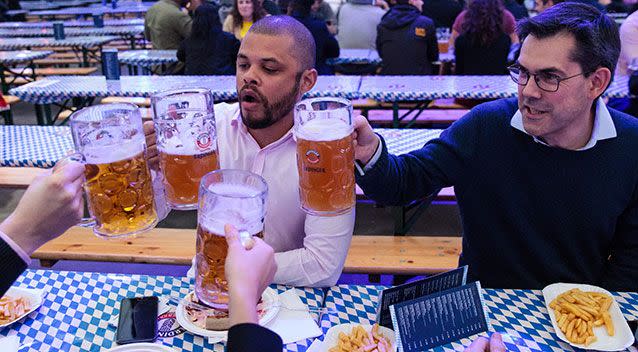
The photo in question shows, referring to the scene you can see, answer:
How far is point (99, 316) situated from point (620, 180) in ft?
5.36

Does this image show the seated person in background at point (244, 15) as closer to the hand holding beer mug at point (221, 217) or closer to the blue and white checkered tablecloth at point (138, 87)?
the blue and white checkered tablecloth at point (138, 87)

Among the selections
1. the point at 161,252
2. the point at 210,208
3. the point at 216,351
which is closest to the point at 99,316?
the point at 216,351

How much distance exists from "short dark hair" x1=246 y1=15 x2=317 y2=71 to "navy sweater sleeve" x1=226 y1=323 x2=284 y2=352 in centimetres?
110

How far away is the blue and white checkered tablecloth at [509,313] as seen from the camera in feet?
4.70

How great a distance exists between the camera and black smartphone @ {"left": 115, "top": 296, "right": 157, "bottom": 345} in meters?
1.39

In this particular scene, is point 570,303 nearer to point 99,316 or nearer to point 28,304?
point 99,316

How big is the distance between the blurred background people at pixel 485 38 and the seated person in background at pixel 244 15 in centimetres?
201

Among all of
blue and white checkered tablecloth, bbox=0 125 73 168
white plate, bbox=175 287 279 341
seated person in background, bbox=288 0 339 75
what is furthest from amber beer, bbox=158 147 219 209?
seated person in background, bbox=288 0 339 75

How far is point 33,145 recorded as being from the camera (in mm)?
3162

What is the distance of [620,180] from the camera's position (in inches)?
68.7

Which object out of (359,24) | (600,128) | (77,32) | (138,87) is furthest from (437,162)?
(77,32)

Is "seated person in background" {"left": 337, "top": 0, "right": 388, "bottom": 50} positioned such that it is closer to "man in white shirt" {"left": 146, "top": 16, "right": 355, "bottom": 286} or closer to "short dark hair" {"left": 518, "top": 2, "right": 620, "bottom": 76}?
"man in white shirt" {"left": 146, "top": 16, "right": 355, "bottom": 286}

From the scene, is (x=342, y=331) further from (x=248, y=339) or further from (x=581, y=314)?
(x=581, y=314)

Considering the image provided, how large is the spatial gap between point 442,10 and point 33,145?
605cm
